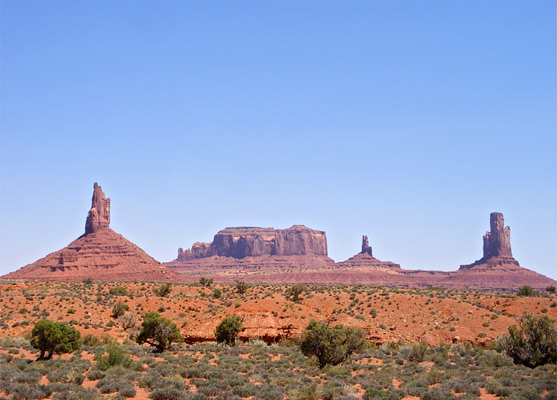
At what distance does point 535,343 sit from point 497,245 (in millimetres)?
159131

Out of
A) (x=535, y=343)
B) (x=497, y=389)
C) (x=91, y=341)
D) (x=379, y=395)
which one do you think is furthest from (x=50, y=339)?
(x=535, y=343)

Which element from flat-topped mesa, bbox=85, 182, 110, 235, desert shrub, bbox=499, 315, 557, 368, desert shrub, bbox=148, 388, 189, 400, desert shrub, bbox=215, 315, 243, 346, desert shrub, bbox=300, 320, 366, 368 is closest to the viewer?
desert shrub, bbox=148, 388, 189, 400

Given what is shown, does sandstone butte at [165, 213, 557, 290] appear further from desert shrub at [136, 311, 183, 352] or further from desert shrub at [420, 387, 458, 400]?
desert shrub at [420, 387, 458, 400]

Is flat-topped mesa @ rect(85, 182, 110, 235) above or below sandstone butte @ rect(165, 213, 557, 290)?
above

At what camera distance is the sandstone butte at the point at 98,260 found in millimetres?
118562

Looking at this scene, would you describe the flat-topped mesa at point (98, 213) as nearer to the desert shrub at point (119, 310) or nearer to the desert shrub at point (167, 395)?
the desert shrub at point (119, 310)

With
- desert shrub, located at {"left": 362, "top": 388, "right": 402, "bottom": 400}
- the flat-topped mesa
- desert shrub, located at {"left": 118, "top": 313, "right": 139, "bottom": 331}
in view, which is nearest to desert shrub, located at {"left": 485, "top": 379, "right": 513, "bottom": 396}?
desert shrub, located at {"left": 362, "top": 388, "right": 402, "bottom": 400}

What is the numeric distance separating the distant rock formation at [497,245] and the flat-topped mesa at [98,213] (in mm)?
111750

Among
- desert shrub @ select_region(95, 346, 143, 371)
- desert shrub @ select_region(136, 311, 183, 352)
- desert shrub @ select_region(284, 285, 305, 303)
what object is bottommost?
desert shrub @ select_region(95, 346, 143, 371)

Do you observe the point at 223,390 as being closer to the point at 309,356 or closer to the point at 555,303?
the point at 309,356

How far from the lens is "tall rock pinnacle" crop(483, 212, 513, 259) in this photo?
174 m

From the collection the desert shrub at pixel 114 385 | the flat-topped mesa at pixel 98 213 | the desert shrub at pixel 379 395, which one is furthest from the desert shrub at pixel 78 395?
the flat-topped mesa at pixel 98 213

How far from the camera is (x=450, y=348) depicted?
120 feet

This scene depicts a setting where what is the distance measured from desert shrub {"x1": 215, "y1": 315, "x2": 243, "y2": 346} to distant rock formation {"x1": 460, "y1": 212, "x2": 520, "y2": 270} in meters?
149
